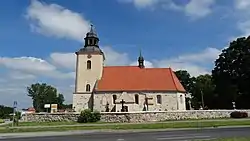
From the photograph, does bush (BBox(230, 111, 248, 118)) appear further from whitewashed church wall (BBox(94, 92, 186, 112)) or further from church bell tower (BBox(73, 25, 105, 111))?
church bell tower (BBox(73, 25, 105, 111))

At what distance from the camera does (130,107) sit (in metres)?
55.7

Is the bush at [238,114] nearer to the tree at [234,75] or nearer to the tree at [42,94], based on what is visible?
the tree at [234,75]

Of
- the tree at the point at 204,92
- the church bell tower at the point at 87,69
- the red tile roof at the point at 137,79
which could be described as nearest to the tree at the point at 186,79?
the tree at the point at 204,92

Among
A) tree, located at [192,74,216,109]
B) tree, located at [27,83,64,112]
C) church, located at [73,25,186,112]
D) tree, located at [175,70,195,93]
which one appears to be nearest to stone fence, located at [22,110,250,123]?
church, located at [73,25,186,112]

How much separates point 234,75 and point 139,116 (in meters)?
31.2

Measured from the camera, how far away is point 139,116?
40.5m

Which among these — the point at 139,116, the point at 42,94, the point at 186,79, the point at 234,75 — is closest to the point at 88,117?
the point at 139,116

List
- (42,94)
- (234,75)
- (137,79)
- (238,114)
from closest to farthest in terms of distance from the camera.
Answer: (238,114) < (137,79) < (234,75) < (42,94)

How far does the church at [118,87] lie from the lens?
58.8 meters

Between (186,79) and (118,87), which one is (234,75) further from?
(186,79)

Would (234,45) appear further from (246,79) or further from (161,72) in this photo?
(161,72)

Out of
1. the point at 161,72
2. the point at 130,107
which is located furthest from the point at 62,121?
the point at 161,72

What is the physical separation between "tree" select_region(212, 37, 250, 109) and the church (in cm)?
974

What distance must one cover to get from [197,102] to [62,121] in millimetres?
49987
